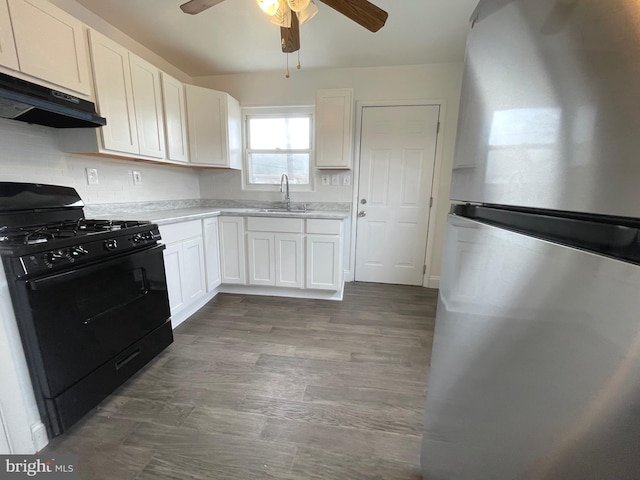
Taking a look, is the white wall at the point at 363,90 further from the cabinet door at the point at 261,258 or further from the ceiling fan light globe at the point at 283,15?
the ceiling fan light globe at the point at 283,15

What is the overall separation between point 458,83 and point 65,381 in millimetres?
3916

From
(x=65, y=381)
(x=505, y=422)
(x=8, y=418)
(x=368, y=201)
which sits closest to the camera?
(x=505, y=422)

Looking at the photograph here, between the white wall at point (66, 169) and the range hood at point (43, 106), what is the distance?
100 mm

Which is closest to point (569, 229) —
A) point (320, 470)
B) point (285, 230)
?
point (320, 470)

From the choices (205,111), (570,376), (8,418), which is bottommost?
(8,418)

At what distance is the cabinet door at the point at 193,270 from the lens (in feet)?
7.50

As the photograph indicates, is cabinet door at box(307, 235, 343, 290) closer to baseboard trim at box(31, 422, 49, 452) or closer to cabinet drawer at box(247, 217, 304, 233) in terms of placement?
cabinet drawer at box(247, 217, 304, 233)

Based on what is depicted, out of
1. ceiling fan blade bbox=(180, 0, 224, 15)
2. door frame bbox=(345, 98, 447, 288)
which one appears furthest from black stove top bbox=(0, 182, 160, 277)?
door frame bbox=(345, 98, 447, 288)

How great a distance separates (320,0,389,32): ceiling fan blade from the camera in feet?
4.82

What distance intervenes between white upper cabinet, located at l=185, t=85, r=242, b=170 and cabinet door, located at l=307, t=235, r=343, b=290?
1.40 meters

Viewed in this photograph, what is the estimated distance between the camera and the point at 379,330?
2230mm

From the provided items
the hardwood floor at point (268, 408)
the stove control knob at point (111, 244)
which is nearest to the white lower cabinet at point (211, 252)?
the hardwood floor at point (268, 408)

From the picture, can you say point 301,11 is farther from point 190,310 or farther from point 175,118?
point 190,310

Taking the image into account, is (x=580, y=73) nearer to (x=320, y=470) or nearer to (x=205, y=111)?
(x=320, y=470)
